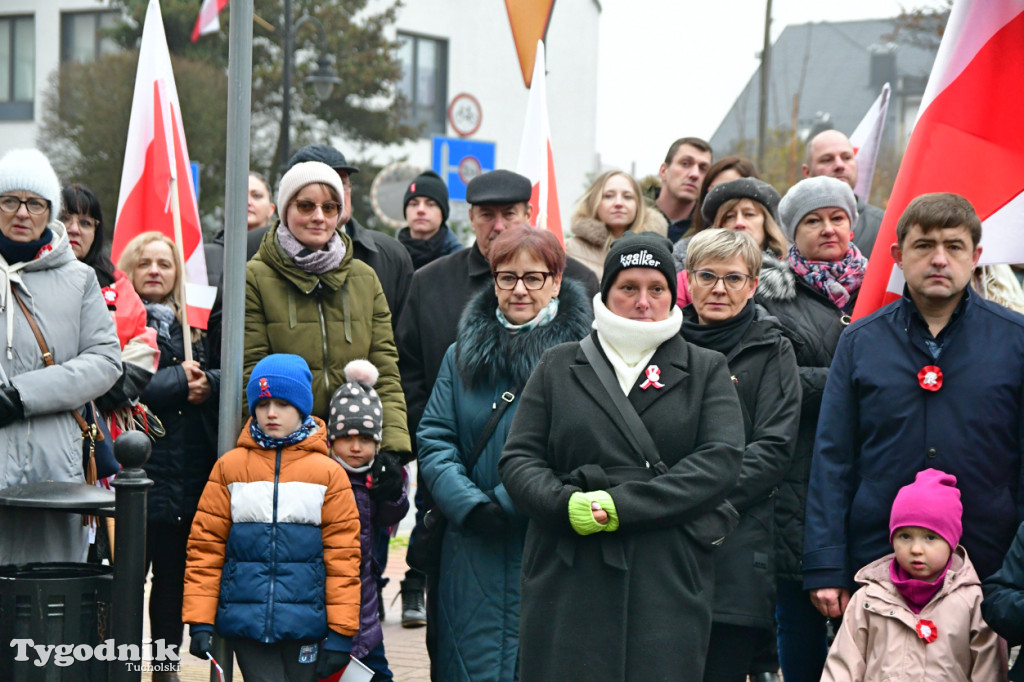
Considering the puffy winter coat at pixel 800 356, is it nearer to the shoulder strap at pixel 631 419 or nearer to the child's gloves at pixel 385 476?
the shoulder strap at pixel 631 419

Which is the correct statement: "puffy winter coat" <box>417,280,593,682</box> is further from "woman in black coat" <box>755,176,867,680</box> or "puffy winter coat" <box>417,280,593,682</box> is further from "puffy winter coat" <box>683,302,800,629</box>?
"woman in black coat" <box>755,176,867,680</box>

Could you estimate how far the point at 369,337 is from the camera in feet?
18.7

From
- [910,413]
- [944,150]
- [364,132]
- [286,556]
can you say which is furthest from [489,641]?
[364,132]

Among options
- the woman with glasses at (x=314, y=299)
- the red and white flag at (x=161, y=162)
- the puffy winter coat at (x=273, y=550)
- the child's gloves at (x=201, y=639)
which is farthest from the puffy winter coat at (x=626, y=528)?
the red and white flag at (x=161, y=162)

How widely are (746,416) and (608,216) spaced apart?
269 centimetres

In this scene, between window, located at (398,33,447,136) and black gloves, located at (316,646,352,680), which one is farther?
window, located at (398,33,447,136)

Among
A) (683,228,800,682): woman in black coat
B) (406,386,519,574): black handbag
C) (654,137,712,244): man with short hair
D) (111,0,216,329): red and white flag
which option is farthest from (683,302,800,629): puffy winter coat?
(111,0,216,329): red and white flag

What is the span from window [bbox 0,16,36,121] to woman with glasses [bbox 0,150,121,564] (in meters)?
33.0

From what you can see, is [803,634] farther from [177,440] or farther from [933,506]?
[177,440]

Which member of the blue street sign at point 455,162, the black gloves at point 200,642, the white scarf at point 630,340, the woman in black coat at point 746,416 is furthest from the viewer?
the blue street sign at point 455,162

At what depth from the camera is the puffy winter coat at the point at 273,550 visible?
488cm

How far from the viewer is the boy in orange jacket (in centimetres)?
489

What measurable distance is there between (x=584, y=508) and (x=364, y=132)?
92.0ft

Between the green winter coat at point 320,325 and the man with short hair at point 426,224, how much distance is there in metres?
3.29
